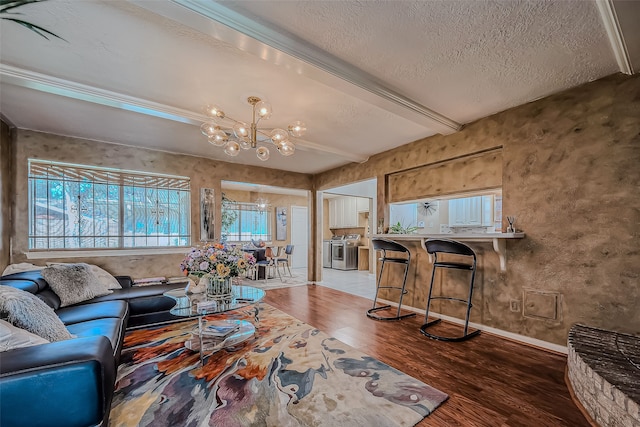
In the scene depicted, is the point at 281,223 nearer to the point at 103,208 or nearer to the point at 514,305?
the point at 103,208

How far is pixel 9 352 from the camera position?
135 centimetres

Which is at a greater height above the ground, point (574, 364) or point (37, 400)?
point (37, 400)

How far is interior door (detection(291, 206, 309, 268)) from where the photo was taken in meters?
9.34

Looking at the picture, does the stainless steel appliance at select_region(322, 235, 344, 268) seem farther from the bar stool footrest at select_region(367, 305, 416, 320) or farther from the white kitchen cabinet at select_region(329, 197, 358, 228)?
the bar stool footrest at select_region(367, 305, 416, 320)

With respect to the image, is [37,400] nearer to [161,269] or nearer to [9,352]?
[9,352]

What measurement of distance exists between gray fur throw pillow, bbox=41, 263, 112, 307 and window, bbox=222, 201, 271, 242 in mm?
4965

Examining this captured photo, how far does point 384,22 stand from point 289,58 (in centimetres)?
70

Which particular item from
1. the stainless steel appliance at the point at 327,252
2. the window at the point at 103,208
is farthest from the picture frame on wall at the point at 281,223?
the window at the point at 103,208

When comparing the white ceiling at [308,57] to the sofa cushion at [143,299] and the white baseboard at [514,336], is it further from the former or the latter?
the white baseboard at [514,336]

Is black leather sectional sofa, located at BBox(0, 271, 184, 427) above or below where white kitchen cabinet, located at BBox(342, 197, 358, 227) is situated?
below

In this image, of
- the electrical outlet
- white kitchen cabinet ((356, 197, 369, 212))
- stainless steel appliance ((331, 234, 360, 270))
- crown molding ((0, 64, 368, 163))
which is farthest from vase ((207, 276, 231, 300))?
white kitchen cabinet ((356, 197, 369, 212))

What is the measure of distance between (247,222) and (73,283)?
5.70 meters

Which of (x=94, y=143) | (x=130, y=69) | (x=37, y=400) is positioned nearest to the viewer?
(x=37, y=400)

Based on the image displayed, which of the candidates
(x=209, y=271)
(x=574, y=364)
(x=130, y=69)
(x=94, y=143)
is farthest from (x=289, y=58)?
(x=94, y=143)
